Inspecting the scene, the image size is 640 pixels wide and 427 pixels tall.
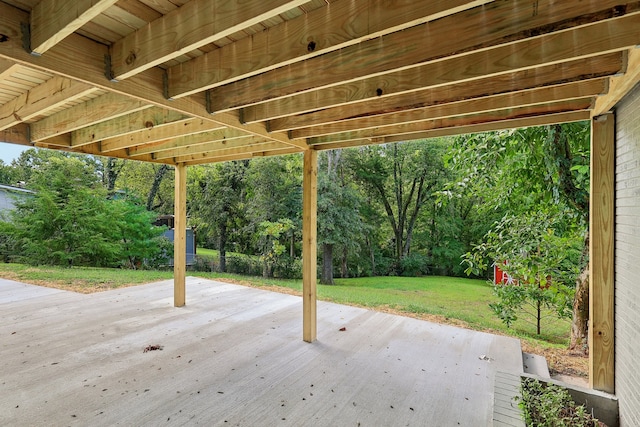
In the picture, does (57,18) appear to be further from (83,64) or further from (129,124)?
(129,124)

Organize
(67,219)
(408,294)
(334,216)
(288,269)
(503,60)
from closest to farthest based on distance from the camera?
(503,60)
(67,219)
(408,294)
(334,216)
(288,269)

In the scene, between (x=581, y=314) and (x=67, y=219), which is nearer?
(x=581, y=314)

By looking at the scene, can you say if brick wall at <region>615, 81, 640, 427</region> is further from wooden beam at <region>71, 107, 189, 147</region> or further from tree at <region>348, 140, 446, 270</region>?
tree at <region>348, 140, 446, 270</region>

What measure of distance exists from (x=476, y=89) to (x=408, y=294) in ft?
25.8

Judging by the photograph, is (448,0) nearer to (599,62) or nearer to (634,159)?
(599,62)

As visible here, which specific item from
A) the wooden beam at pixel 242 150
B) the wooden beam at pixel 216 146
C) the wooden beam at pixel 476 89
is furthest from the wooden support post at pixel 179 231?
the wooden beam at pixel 476 89

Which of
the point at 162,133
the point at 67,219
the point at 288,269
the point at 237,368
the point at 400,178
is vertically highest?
the point at 400,178

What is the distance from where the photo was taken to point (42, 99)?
235 centimetres

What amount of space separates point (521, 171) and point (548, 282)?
4.93ft

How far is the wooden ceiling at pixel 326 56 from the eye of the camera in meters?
1.31

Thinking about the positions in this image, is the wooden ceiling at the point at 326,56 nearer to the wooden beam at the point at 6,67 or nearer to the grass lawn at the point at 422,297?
the wooden beam at the point at 6,67

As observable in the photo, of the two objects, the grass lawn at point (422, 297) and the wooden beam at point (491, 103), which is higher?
the wooden beam at point (491, 103)

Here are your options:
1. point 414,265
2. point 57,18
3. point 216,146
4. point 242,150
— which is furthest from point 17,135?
point 414,265

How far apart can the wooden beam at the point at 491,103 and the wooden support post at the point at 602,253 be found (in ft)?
1.18
